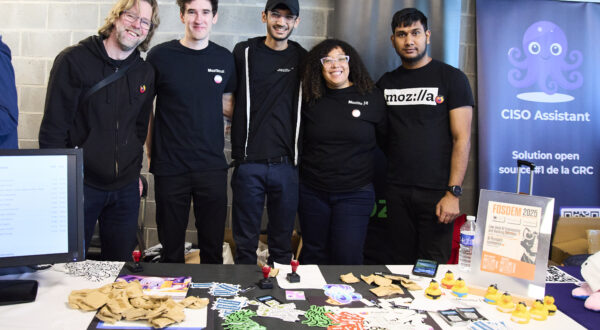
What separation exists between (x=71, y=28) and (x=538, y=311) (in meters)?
3.27

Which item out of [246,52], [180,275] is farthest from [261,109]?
[180,275]

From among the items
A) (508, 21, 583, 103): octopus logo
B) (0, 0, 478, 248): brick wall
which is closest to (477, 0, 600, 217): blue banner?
(508, 21, 583, 103): octopus logo

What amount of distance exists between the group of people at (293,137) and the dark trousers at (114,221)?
18 centimetres

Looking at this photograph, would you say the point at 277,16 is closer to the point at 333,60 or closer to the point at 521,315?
the point at 333,60

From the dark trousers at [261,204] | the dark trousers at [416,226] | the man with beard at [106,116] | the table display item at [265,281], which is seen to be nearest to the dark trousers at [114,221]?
the man with beard at [106,116]

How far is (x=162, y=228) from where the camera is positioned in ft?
7.86

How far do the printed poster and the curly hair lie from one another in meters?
1.20

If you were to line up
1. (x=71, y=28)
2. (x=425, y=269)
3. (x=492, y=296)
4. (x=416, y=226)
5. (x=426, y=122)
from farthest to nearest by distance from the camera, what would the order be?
(x=71, y=28) < (x=416, y=226) < (x=426, y=122) < (x=425, y=269) < (x=492, y=296)

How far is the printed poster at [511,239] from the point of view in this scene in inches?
56.1

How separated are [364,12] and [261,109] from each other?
44.9 inches

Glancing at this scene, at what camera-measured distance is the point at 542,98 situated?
332 cm

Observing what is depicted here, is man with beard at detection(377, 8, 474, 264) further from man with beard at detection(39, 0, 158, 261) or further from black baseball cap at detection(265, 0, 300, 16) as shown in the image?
man with beard at detection(39, 0, 158, 261)

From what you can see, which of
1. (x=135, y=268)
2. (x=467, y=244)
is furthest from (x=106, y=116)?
(x=467, y=244)

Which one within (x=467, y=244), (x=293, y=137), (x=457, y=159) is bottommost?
(x=467, y=244)
